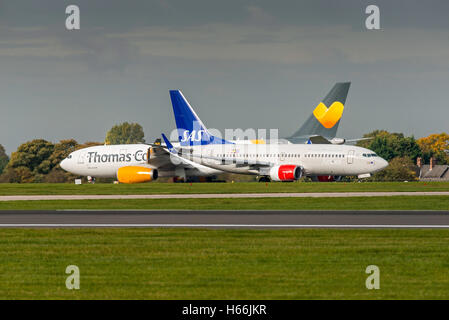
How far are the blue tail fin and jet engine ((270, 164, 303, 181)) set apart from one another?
9490mm

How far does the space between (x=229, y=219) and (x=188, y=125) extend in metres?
52.8

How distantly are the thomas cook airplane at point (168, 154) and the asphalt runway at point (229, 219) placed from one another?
44.0 m

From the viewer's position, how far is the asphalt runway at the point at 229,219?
27.6 metres

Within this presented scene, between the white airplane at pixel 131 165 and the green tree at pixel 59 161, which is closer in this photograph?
the white airplane at pixel 131 165

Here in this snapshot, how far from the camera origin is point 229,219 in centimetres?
3022

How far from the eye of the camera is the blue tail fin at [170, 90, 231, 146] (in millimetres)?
80875

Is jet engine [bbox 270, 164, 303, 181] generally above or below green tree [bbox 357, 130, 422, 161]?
below

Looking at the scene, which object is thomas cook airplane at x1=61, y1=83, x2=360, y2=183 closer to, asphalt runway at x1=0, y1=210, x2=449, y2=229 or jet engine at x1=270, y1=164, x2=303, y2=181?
jet engine at x1=270, y1=164, x2=303, y2=181

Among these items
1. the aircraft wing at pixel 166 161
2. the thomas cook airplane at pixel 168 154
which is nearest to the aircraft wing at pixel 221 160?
the aircraft wing at pixel 166 161

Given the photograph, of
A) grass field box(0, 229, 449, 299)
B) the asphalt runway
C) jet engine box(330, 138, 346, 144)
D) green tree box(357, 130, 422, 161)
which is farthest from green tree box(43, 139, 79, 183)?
grass field box(0, 229, 449, 299)

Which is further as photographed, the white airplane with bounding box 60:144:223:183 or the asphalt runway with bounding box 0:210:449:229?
the white airplane with bounding box 60:144:223:183

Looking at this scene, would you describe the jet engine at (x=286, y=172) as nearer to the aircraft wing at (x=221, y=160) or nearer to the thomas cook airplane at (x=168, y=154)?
the aircraft wing at (x=221, y=160)

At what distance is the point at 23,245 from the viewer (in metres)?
21.8

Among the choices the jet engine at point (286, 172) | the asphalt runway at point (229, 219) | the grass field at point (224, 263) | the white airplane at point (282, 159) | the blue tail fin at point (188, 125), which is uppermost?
the blue tail fin at point (188, 125)
